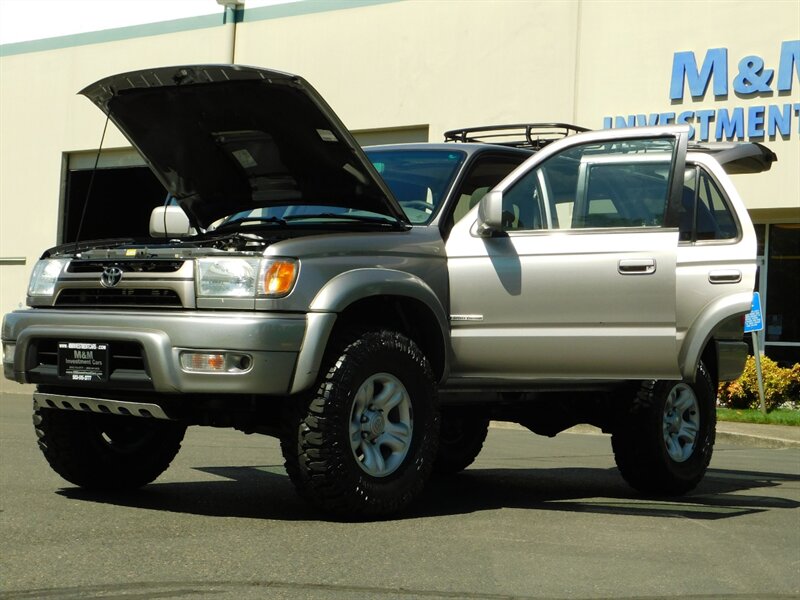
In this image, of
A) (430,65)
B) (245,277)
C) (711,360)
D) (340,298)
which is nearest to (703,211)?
(711,360)

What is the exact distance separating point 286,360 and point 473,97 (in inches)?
653

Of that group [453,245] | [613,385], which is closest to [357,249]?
[453,245]

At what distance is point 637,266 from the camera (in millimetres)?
7273

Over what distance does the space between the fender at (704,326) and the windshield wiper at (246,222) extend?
2.31m

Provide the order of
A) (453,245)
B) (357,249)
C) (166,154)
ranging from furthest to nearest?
(166,154), (453,245), (357,249)

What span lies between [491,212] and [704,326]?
138 cm

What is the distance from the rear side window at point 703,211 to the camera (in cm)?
793

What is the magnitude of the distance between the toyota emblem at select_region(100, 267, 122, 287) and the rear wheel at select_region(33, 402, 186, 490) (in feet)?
3.07

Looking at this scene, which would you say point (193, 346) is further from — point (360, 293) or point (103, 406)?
point (360, 293)

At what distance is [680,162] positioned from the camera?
293 inches

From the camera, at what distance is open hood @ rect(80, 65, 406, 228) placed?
6934 mm

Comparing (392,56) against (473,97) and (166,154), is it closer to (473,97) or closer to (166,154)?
(473,97)

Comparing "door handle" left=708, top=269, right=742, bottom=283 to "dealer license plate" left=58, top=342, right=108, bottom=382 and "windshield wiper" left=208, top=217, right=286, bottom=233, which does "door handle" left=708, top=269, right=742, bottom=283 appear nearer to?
"windshield wiper" left=208, top=217, right=286, bottom=233

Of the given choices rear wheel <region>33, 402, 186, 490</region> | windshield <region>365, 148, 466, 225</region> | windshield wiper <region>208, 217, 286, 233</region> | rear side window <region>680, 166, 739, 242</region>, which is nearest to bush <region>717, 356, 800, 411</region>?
rear side window <region>680, 166, 739, 242</region>
